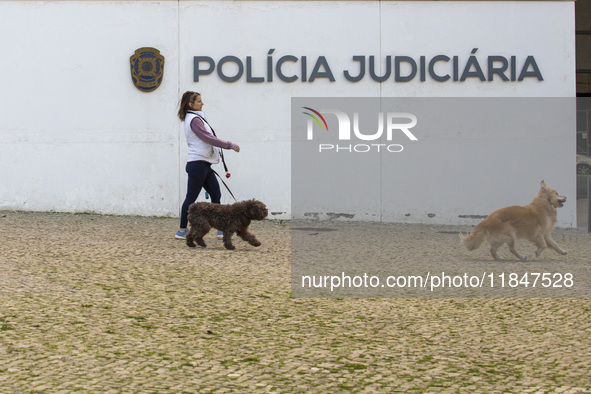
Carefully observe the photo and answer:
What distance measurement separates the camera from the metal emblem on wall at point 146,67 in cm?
1329

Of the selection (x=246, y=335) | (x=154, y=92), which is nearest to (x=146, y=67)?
(x=154, y=92)

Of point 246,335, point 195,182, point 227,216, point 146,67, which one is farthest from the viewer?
point 146,67

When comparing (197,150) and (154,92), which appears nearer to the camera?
(197,150)

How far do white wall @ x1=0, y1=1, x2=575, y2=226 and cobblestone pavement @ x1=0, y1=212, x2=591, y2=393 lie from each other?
5356 mm

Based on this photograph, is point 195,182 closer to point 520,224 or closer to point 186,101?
point 186,101

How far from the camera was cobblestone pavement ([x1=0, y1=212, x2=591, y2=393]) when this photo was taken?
13.8 feet

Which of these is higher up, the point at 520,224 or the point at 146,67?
the point at 146,67

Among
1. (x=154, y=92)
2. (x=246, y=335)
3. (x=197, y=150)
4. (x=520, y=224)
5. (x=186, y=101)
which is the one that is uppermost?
(x=154, y=92)

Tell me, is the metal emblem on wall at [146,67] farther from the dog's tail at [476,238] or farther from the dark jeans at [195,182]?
the dog's tail at [476,238]

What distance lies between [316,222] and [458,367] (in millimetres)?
8882

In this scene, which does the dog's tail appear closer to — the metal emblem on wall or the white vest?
the white vest

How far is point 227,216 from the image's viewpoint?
8.91 meters

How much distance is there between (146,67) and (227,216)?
525 cm

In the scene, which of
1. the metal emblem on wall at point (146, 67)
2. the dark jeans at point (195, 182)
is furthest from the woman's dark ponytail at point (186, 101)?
the metal emblem on wall at point (146, 67)
